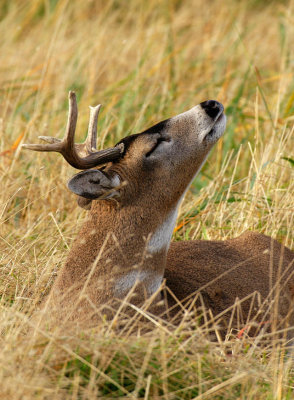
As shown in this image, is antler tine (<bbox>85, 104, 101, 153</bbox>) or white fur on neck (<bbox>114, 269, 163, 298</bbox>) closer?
white fur on neck (<bbox>114, 269, 163, 298</bbox>)

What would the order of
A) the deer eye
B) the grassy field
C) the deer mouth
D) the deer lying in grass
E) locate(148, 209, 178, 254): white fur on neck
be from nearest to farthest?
the grassy field
the deer lying in grass
locate(148, 209, 178, 254): white fur on neck
the deer eye
the deer mouth

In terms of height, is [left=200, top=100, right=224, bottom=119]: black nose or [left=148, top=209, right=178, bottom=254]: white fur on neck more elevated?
[left=200, top=100, right=224, bottom=119]: black nose

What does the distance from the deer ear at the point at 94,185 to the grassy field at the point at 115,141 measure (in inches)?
22.8

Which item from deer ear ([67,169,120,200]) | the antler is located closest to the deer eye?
the antler

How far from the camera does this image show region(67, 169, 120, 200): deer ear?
11.9ft

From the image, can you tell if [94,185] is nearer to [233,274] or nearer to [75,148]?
[75,148]

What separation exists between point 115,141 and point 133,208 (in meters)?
2.73

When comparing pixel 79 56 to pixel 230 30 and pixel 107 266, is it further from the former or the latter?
pixel 107 266

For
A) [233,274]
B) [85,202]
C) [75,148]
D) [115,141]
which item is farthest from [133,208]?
[115,141]

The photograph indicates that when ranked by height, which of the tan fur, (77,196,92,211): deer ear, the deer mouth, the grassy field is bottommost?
the tan fur

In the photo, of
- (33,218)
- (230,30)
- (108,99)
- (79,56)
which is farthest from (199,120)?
(230,30)

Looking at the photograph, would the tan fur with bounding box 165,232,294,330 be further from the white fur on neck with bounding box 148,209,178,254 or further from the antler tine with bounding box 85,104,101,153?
the antler tine with bounding box 85,104,101,153

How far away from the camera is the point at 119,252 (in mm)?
3799

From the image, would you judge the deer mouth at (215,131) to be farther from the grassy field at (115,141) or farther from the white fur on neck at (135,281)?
the grassy field at (115,141)
